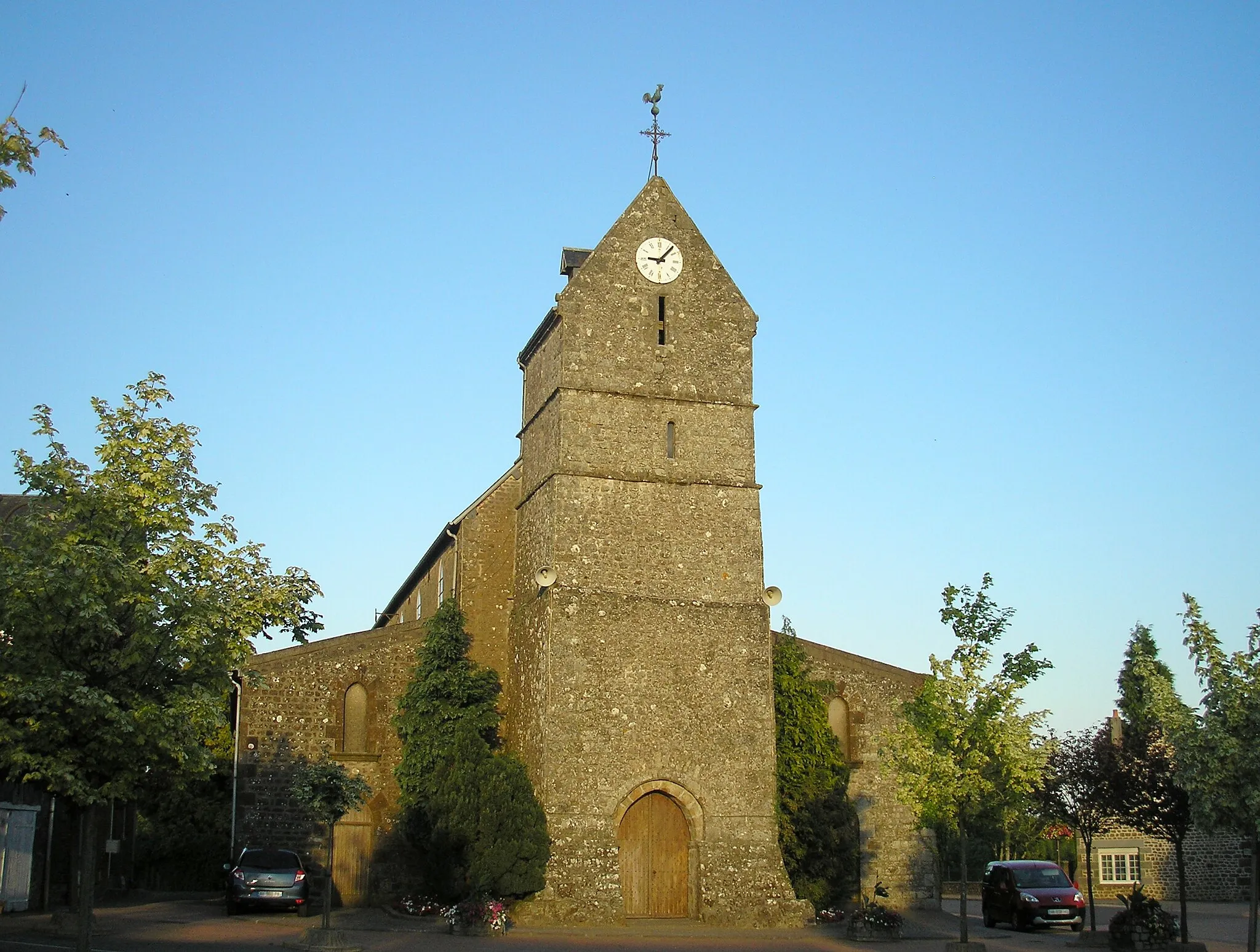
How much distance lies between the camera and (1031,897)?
31453 mm

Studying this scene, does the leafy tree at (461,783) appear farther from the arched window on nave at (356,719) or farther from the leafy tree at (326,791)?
the leafy tree at (326,791)

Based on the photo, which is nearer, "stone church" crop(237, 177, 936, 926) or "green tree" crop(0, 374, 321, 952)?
"green tree" crop(0, 374, 321, 952)

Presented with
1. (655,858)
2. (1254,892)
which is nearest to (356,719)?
(655,858)

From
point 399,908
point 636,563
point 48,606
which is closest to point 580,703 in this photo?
point 636,563

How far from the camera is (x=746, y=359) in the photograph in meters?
31.1

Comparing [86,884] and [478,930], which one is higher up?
[86,884]

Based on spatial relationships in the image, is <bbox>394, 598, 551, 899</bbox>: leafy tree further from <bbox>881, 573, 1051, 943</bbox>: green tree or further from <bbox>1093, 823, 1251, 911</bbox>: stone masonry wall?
<bbox>1093, 823, 1251, 911</bbox>: stone masonry wall

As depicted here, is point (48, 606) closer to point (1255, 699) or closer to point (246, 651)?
point (246, 651)

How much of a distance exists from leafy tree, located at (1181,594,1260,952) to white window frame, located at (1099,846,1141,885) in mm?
27796

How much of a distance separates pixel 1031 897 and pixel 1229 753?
1242cm

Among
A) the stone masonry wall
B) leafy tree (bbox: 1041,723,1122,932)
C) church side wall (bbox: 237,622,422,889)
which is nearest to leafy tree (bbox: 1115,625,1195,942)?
leafy tree (bbox: 1041,723,1122,932)

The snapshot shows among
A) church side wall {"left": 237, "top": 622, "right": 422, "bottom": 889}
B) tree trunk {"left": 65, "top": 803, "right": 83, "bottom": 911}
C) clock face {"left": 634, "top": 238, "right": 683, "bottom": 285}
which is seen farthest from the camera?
clock face {"left": 634, "top": 238, "right": 683, "bottom": 285}

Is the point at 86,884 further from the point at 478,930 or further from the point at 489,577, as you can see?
the point at 489,577

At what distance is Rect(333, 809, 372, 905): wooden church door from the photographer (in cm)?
3014
